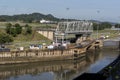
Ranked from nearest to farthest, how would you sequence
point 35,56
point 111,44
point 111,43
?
point 35,56, point 111,44, point 111,43

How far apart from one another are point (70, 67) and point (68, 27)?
1723 inches

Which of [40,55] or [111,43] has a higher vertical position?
[40,55]

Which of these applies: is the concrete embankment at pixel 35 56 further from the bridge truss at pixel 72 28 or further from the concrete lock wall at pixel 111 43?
the concrete lock wall at pixel 111 43

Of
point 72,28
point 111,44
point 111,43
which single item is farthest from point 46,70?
point 111,43

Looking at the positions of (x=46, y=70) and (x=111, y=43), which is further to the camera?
(x=111, y=43)

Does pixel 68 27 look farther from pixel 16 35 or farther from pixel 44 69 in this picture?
pixel 44 69

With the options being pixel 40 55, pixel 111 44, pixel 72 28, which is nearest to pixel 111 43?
pixel 111 44

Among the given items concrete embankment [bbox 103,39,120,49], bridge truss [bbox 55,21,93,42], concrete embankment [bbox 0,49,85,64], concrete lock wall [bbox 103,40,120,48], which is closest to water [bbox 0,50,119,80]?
concrete embankment [bbox 0,49,85,64]

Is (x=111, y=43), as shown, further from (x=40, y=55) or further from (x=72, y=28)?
(x=40, y=55)

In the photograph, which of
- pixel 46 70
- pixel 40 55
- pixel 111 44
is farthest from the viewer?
pixel 111 44

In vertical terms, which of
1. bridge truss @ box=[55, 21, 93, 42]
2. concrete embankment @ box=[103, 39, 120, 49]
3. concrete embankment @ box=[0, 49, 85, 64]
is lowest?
concrete embankment @ box=[103, 39, 120, 49]

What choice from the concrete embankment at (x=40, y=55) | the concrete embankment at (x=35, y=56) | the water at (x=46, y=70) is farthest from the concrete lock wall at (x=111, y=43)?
the water at (x=46, y=70)

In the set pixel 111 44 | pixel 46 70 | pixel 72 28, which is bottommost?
pixel 111 44

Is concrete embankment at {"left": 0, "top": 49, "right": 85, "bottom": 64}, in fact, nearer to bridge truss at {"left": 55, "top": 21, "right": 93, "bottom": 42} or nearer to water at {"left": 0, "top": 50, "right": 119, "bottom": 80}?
water at {"left": 0, "top": 50, "right": 119, "bottom": 80}
